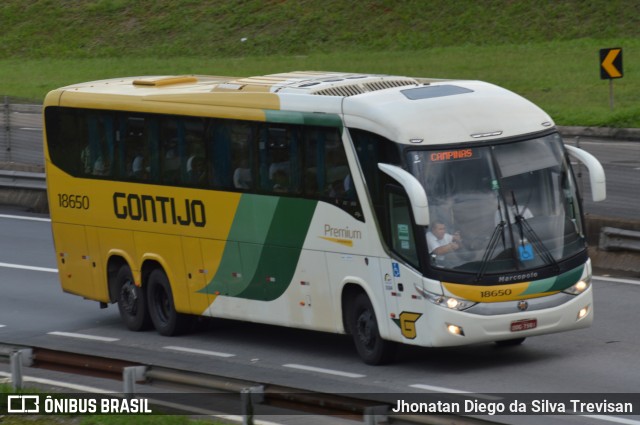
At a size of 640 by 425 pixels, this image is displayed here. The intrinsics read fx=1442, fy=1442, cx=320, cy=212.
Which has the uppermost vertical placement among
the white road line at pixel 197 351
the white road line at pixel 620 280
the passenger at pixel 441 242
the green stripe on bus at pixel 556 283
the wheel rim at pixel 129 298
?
the passenger at pixel 441 242

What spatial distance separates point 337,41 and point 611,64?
19318mm

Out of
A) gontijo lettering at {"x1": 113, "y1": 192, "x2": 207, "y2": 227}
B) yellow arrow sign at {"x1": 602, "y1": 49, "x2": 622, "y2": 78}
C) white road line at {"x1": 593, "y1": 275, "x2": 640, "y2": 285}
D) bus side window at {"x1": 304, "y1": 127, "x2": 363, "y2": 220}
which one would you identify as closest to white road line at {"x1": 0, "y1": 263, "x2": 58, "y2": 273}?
gontijo lettering at {"x1": 113, "y1": 192, "x2": 207, "y2": 227}

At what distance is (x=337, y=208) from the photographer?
15.6 m

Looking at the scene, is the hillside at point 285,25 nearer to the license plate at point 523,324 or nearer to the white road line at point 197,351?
the white road line at point 197,351

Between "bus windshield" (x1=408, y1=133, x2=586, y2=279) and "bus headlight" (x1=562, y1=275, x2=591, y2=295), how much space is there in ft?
1.03

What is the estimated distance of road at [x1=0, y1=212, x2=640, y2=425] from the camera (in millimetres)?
14133

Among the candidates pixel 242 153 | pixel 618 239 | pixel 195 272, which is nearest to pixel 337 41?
pixel 618 239

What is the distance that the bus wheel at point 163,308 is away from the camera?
720 inches

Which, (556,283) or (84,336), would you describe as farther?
(84,336)

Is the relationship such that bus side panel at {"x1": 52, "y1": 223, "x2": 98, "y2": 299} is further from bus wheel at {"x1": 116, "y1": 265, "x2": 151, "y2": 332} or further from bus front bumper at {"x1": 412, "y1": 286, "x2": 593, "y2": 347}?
bus front bumper at {"x1": 412, "y1": 286, "x2": 593, "y2": 347}

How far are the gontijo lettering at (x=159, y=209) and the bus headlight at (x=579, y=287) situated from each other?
4.74 m

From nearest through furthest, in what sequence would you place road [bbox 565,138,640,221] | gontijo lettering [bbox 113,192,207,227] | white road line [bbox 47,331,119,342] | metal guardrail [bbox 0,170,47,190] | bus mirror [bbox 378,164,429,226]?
bus mirror [bbox 378,164,429,226]
gontijo lettering [bbox 113,192,207,227]
white road line [bbox 47,331,119,342]
road [bbox 565,138,640,221]
metal guardrail [bbox 0,170,47,190]

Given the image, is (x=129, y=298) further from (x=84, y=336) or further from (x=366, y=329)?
(x=366, y=329)

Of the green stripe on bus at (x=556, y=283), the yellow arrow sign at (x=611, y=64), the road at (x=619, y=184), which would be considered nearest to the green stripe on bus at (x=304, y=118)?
the green stripe on bus at (x=556, y=283)
